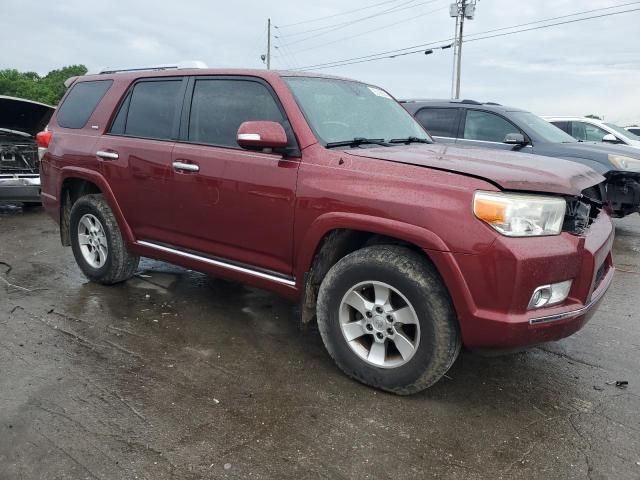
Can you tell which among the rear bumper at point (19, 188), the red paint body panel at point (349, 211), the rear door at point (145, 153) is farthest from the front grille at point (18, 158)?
the rear door at point (145, 153)

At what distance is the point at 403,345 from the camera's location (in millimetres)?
3000

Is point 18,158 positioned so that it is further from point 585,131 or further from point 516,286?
point 585,131

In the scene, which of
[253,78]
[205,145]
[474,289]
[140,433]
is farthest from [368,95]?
[140,433]

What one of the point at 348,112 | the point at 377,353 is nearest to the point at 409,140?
the point at 348,112

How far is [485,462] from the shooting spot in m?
2.51

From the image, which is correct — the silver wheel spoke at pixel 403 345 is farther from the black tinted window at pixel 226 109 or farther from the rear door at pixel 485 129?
the rear door at pixel 485 129

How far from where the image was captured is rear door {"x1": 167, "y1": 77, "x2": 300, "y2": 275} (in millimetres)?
3383

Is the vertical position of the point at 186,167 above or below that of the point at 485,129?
below

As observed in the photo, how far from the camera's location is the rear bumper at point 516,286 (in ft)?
8.57

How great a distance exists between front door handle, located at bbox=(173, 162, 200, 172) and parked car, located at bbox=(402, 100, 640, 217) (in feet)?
12.8

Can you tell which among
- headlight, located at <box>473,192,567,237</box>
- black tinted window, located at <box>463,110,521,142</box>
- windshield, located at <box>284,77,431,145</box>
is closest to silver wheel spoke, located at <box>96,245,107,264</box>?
windshield, located at <box>284,77,431,145</box>

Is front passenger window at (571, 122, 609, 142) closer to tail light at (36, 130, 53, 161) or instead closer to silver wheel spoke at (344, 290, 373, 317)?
silver wheel spoke at (344, 290, 373, 317)

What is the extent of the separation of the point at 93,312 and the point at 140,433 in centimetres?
186

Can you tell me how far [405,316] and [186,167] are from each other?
1862 millimetres
